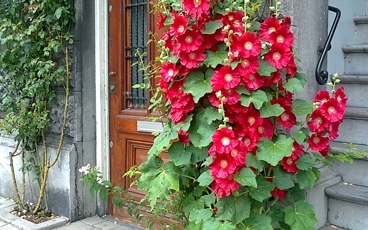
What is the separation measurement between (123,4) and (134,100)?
74cm

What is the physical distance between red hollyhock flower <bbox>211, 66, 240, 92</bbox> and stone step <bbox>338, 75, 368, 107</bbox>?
137 centimetres

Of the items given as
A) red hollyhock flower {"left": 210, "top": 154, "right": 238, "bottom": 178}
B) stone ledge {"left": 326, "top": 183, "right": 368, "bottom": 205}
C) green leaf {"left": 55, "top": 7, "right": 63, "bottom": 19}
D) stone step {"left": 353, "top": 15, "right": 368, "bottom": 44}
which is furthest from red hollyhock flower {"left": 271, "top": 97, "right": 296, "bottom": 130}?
green leaf {"left": 55, "top": 7, "right": 63, "bottom": 19}

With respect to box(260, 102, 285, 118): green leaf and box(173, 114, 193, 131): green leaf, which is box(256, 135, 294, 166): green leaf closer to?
box(260, 102, 285, 118): green leaf

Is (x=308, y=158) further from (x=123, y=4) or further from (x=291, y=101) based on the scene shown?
(x=123, y=4)

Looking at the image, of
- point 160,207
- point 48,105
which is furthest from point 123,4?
point 160,207

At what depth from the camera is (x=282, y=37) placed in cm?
173

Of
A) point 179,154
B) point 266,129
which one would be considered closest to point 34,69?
point 179,154

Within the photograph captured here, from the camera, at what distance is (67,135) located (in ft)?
Result: 11.2

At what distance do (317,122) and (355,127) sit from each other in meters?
0.88

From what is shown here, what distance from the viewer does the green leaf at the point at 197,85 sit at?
1767 millimetres

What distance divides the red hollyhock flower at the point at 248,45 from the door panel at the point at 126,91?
149cm

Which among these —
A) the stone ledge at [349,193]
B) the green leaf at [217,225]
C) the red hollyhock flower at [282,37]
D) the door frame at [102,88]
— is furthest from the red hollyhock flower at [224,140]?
the door frame at [102,88]

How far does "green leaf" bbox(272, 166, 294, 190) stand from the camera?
5.85ft

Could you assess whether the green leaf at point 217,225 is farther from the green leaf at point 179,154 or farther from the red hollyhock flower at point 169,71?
the red hollyhock flower at point 169,71
